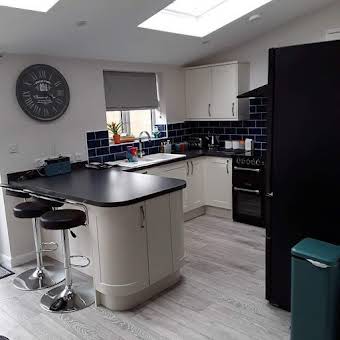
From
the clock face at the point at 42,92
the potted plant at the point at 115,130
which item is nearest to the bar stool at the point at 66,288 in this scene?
the clock face at the point at 42,92

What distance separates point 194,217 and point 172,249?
6.40ft

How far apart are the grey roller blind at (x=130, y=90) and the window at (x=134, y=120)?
0.59ft

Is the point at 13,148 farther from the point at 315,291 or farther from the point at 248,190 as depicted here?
the point at 315,291

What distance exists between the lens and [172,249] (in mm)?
3088

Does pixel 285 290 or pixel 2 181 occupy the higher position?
pixel 2 181

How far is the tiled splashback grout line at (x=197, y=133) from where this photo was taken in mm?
4305

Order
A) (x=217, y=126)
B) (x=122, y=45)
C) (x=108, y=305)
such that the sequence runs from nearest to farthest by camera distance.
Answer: (x=108, y=305) → (x=122, y=45) → (x=217, y=126)

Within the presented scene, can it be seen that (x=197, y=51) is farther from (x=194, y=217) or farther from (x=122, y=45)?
(x=194, y=217)

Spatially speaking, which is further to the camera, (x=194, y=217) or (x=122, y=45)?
(x=194, y=217)

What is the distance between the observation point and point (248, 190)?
14.8 ft

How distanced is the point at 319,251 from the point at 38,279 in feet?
8.09

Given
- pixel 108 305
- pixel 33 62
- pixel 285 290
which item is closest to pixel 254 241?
pixel 285 290

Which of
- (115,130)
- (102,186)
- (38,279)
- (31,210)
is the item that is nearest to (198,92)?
(115,130)

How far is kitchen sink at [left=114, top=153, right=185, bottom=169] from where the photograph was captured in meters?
4.18
